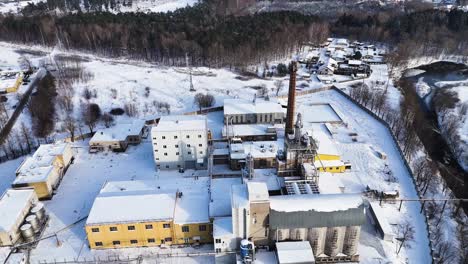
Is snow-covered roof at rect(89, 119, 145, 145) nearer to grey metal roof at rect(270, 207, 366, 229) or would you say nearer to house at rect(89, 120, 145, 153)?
house at rect(89, 120, 145, 153)

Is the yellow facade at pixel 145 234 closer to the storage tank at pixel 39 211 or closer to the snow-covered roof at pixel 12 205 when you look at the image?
the storage tank at pixel 39 211

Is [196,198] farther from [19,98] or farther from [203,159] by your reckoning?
[19,98]

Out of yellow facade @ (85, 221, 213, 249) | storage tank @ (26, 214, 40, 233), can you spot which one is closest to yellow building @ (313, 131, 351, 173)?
yellow facade @ (85, 221, 213, 249)

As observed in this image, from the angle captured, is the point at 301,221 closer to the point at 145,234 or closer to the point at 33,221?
the point at 145,234

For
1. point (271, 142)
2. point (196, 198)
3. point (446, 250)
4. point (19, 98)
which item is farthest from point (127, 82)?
point (446, 250)

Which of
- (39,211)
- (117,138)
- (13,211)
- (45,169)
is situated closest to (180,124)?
(117,138)

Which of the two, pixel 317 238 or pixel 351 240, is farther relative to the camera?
pixel 351 240
